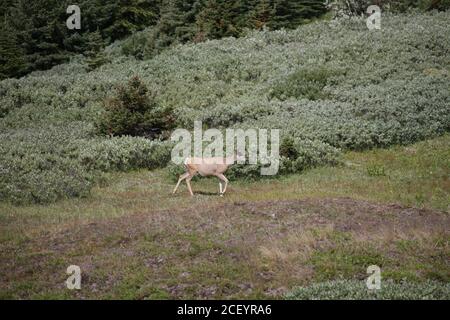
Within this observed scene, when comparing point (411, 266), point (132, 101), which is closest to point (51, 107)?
point (132, 101)

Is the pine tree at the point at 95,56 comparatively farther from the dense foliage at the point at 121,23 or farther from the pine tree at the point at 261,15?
the pine tree at the point at 261,15

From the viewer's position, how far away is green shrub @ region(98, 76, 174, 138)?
1042 inches

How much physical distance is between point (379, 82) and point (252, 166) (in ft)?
46.8

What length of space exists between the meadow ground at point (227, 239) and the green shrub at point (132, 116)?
7.39 metres

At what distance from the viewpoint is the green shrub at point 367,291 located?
10.3m

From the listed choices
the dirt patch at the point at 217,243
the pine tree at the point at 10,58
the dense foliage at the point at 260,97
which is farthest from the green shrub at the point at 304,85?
the pine tree at the point at 10,58

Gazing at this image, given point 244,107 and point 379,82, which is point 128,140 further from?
point 379,82

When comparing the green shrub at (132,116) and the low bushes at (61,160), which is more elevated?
the green shrub at (132,116)

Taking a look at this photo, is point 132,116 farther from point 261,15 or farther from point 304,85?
point 261,15

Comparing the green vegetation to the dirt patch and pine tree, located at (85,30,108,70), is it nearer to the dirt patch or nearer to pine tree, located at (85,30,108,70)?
the dirt patch

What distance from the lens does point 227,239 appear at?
13.5m

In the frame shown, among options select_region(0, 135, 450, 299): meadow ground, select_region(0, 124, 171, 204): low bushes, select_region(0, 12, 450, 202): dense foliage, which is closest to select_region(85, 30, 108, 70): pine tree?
select_region(0, 12, 450, 202): dense foliage

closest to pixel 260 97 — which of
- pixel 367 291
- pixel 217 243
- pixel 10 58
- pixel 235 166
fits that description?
→ pixel 235 166

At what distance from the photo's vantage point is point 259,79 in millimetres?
35281
